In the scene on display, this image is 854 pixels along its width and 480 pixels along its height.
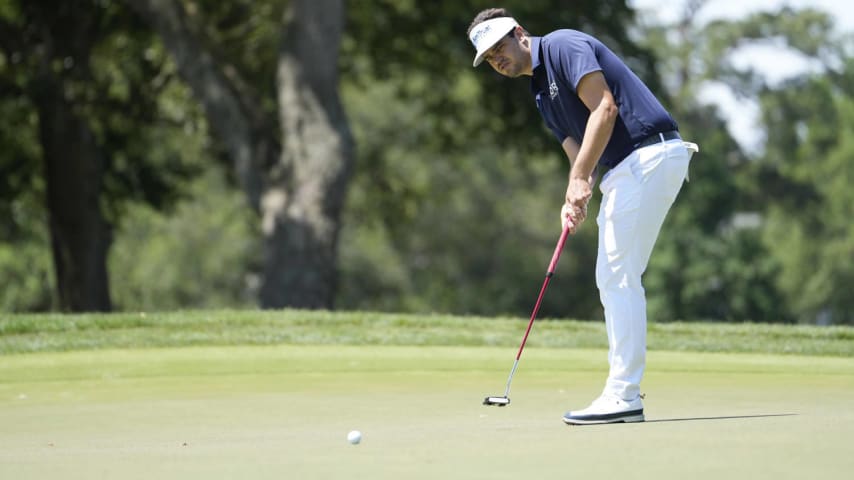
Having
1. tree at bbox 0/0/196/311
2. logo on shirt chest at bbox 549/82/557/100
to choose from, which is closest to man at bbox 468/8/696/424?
logo on shirt chest at bbox 549/82/557/100

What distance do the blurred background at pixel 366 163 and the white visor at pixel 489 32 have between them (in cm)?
1423

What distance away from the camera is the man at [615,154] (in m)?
6.39

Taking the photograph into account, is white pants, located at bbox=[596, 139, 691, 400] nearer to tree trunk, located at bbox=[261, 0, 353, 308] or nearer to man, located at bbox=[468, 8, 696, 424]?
man, located at bbox=[468, 8, 696, 424]

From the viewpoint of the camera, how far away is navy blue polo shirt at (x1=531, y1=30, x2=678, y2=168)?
253 inches

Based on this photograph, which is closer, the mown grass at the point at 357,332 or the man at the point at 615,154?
the man at the point at 615,154

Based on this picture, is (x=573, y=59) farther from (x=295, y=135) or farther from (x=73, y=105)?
(x=73, y=105)

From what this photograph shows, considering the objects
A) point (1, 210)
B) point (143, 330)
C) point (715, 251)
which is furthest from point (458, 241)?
point (143, 330)

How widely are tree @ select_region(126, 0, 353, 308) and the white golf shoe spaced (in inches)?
576

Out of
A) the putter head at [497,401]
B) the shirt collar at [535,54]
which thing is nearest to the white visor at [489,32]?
the shirt collar at [535,54]

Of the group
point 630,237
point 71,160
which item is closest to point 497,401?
point 630,237

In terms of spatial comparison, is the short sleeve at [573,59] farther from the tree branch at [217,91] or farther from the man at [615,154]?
the tree branch at [217,91]

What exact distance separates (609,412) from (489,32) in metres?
1.81

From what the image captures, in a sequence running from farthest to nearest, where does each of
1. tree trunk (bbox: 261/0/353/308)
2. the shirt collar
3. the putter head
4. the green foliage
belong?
the green foliage → tree trunk (bbox: 261/0/353/308) → the putter head → the shirt collar

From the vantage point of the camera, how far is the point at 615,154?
657 cm
